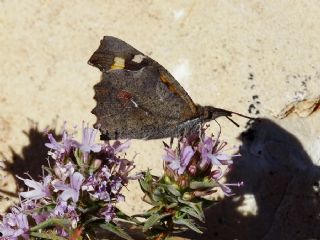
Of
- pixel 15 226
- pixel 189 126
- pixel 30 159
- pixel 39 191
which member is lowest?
pixel 15 226

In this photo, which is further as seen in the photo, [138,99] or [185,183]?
[138,99]

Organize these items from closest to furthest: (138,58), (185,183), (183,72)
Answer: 1. (185,183)
2. (138,58)
3. (183,72)

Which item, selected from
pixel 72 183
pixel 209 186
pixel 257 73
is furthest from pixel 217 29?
pixel 72 183

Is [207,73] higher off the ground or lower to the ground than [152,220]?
higher

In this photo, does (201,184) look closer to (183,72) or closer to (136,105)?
(136,105)

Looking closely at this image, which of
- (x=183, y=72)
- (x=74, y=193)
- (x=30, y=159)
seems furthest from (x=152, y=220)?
(x=183, y=72)

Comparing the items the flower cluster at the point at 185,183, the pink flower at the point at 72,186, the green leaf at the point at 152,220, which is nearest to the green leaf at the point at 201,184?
the flower cluster at the point at 185,183

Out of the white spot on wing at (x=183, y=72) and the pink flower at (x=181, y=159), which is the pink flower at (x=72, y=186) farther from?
the white spot on wing at (x=183, y=72)

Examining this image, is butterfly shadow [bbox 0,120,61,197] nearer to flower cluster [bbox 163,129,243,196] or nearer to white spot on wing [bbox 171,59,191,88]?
white spot on wing [bbox 171,59,191,88]
